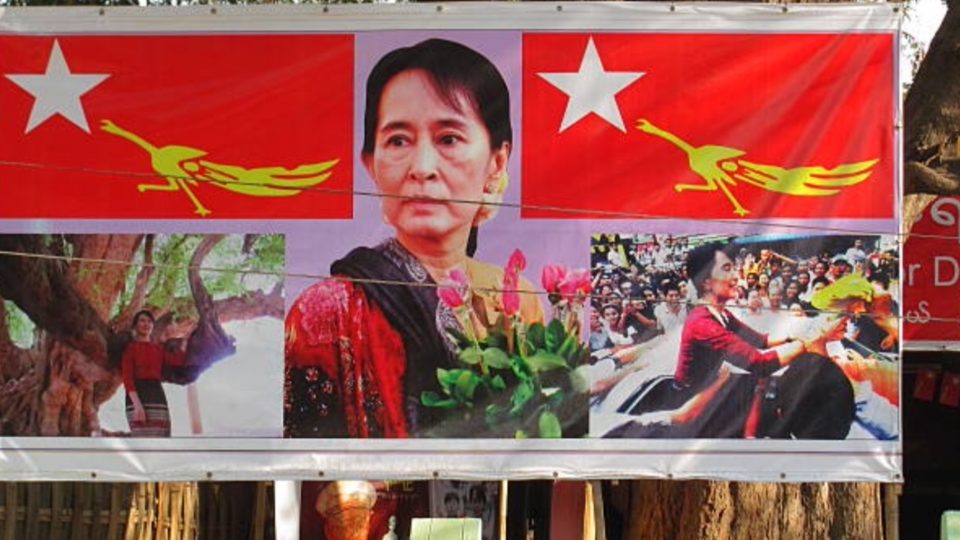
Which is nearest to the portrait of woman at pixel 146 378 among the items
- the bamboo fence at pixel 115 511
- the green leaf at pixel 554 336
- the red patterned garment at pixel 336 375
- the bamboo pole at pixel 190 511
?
the red patterned garment at pixel 336 375

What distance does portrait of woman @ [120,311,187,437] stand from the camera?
5883mm

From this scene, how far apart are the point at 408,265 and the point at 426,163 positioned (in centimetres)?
42

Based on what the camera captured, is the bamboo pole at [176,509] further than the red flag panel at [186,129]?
Yes

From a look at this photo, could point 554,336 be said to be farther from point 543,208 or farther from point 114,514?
point 114,514

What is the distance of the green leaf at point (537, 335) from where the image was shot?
19.3 feet

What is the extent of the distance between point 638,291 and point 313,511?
4282mm

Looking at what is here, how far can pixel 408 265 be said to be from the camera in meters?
5.96

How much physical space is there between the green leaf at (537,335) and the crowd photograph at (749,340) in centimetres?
20

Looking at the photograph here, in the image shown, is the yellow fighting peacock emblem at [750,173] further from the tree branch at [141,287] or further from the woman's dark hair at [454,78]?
the tree branch at [141,287]

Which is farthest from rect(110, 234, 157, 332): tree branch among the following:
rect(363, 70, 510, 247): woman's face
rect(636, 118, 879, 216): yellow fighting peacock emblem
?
rect(636, 118, 879, 216): yellow fighting peacock emblem

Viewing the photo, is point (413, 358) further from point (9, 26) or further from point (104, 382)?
point (9, 26)

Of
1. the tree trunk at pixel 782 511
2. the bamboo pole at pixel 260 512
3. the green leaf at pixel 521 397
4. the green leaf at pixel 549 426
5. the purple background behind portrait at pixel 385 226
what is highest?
the purple background behind portrait at pixel 385 226

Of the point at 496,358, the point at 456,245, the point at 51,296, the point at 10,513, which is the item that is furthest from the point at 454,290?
the point at 10,513

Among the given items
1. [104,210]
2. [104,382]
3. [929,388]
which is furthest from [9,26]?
[929,388]
